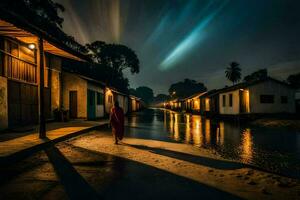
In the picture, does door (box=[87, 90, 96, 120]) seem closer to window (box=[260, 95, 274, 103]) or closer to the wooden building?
the wooden building

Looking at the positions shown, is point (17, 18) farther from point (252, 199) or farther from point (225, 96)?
point (225, 96)

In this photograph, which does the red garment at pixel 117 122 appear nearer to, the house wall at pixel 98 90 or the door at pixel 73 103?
the door at pixel 73 103

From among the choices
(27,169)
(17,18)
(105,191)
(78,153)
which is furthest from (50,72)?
(105,191)

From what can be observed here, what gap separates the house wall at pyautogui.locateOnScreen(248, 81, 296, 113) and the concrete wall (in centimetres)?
2408

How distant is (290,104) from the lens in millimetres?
28500

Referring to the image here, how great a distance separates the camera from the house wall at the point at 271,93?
27.4 meters

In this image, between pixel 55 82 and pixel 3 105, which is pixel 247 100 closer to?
pixel 55 82

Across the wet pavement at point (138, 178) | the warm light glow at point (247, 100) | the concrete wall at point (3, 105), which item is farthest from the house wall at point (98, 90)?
the warm light glow at point (247, 100)

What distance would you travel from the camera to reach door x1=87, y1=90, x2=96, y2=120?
22584 millimetres

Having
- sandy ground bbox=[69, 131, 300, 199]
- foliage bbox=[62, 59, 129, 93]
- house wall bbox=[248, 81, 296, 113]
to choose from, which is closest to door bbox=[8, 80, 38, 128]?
sandy ground bbox=[69, 131, 300, 199]

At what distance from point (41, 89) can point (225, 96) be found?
88.5ft

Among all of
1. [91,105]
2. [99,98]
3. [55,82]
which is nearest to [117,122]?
[55,82]

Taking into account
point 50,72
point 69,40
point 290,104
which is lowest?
point 290,104

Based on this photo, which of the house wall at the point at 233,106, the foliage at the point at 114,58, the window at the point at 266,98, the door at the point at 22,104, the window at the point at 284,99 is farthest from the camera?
the foliage at the point at 114,58
